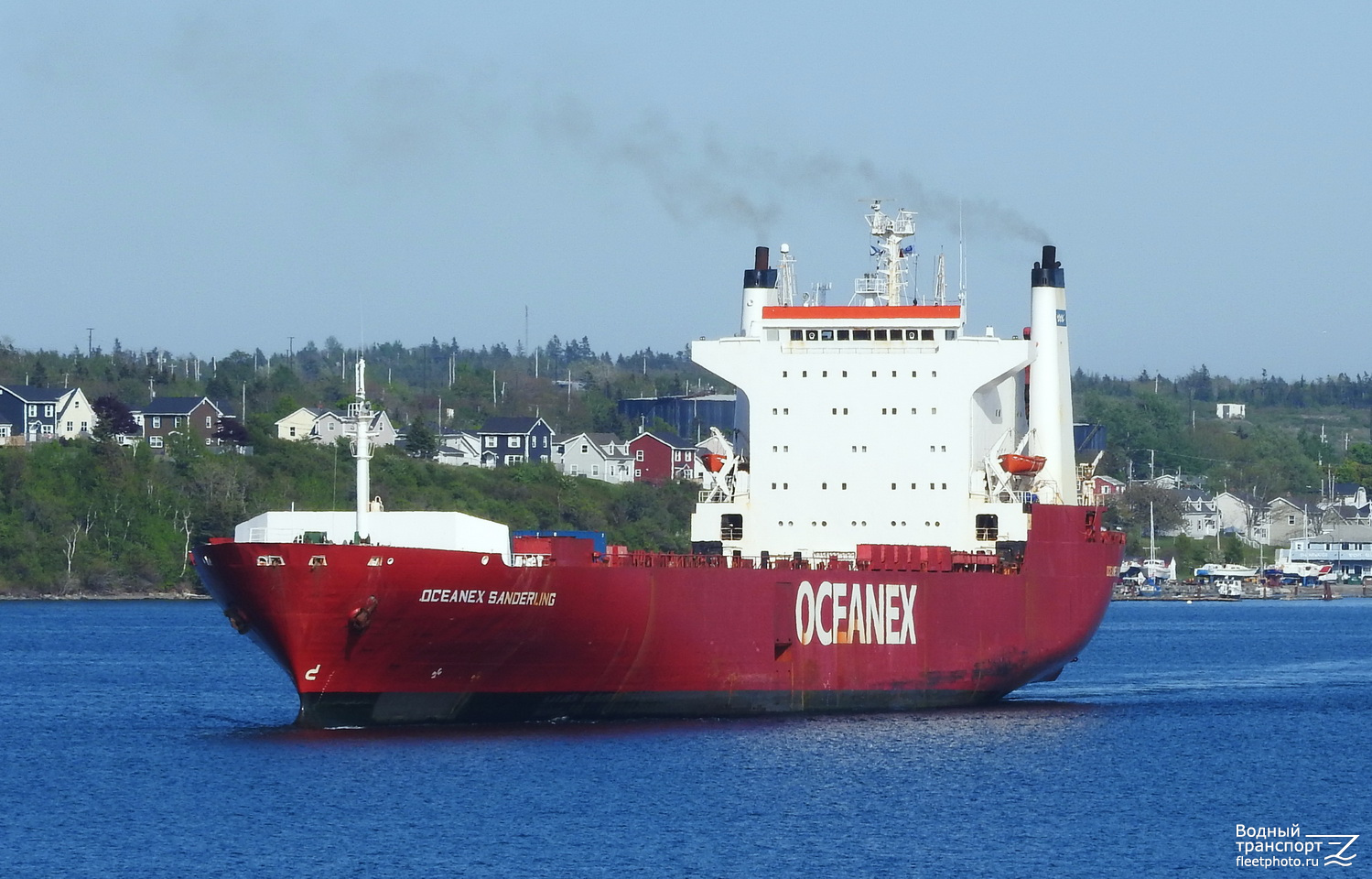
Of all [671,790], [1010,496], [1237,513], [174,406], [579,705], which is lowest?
[671,790]

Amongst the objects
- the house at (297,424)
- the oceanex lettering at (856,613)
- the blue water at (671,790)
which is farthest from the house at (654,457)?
the oceanex lettering at (856,613)

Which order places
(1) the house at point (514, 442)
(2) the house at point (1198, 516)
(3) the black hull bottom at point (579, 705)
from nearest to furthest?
(3) the black hull bottom at point (579, 705) → (1) the house at point (514, 442) → (2) the house at point (1198, 516)

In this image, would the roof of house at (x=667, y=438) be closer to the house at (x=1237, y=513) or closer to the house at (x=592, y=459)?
the house at (x=592, y=459)

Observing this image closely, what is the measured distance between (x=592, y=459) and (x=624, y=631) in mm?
75091

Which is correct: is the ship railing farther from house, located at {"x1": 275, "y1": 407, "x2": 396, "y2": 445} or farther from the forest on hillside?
house, located at {"x1": 275, "y1": 407, "x2": 396, "y2": 445}

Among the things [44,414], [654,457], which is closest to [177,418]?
[44,414]

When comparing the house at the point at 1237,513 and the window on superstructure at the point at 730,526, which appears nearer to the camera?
the window on superstructure at the point at 730,526

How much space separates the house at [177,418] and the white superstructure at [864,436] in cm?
6231

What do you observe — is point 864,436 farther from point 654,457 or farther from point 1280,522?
point 1280,522

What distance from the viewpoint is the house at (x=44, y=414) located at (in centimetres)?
9919

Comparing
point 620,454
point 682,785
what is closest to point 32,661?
point 682,785

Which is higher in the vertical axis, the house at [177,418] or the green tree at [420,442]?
the house at [177,418]

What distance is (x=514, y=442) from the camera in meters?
108

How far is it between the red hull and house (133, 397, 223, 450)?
6494cm
